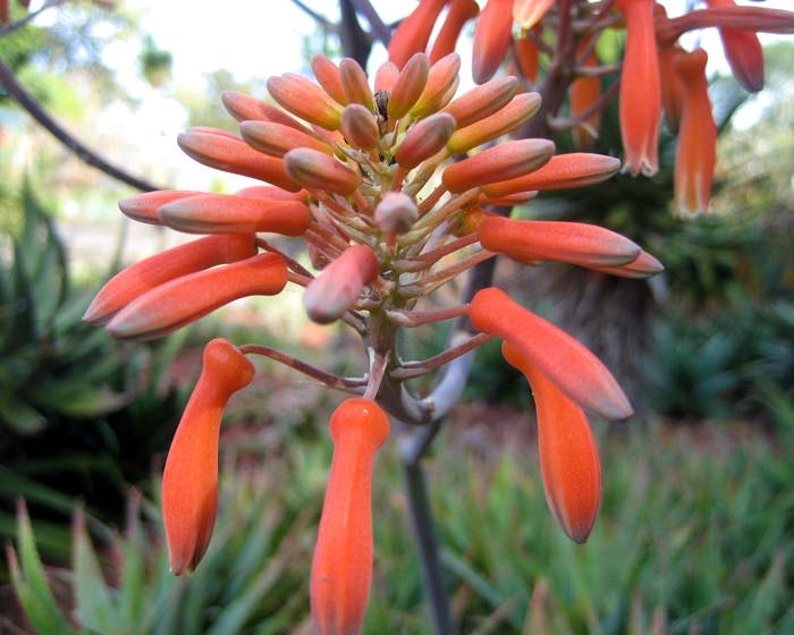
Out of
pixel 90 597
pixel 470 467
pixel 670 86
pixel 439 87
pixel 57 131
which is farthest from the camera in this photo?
pixel 470 467

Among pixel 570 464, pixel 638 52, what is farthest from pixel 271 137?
pixel 638 52

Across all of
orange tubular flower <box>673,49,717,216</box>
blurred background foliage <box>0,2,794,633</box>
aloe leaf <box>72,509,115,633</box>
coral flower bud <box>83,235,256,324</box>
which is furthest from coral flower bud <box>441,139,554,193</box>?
aloe leaf <box>72,509,115,633</box>

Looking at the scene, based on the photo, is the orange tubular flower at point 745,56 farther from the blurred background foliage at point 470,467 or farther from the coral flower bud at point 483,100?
the blurred background foliage at point 470,467

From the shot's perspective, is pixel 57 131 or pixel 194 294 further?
pixel 57 131

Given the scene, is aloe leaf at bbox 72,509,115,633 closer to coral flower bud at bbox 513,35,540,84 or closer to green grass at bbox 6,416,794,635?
green grass at bbox 6,416,794,635

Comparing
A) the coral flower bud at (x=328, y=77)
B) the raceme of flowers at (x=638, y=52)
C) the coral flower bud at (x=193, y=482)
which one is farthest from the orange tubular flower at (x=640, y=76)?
the coral flower bud at (x=193, y=482)

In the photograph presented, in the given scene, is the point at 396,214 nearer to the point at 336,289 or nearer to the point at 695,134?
the point at 336,289
